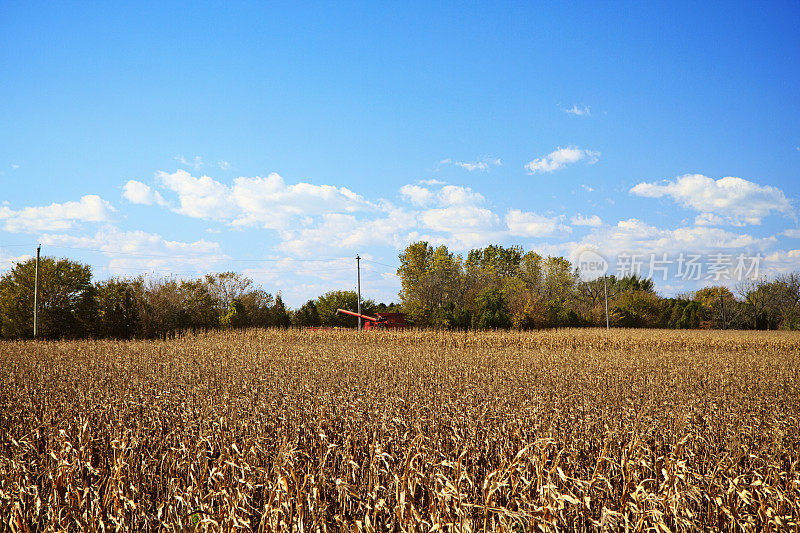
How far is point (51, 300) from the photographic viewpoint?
29.3m

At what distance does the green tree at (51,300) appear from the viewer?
1129 inches

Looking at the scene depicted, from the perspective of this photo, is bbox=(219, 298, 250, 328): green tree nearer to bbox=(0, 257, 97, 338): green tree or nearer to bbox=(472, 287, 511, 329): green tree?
bbox=(0, 257, 97, 338): green tree

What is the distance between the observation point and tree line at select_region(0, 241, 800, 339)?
29.2 meters

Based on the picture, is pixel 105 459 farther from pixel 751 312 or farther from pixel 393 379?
pixel 751 312

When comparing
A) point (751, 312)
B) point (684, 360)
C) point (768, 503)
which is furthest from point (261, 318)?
point (751, 312)

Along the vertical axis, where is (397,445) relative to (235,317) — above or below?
below

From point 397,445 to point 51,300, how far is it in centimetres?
3130

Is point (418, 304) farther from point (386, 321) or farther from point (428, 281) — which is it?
point (386, 321)

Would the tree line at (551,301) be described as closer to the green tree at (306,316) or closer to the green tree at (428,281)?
the green tree at (428,281)

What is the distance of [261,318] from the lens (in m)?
37.2

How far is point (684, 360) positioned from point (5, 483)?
1682cm

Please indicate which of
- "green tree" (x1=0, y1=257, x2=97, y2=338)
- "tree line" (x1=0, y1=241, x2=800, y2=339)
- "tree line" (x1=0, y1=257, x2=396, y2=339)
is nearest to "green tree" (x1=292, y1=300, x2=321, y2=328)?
"tree line" (x1=0, y1=241, x2=800, y2=339)

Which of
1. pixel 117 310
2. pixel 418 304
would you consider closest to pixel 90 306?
pixel 117 310

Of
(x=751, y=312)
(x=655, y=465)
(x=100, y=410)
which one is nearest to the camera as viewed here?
(x=655, y=465)
